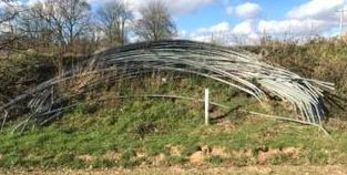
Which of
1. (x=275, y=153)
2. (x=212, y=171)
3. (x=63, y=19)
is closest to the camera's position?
(x=212, y=171)

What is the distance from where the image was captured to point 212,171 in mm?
16016

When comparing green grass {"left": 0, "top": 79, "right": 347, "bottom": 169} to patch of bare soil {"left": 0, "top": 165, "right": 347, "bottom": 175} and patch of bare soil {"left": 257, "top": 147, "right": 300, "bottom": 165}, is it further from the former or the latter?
patch of bare soil {"left": 0, "top": 165, "right": 347, "bottom": 175}

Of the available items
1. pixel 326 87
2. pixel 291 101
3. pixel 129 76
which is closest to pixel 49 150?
pixel 129 76

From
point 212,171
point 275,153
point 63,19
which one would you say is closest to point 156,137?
point 275,153

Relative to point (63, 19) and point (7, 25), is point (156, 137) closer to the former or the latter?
point (7, 25)

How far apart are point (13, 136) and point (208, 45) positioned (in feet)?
25.5

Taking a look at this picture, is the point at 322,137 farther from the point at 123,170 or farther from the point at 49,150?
the point at 49,150

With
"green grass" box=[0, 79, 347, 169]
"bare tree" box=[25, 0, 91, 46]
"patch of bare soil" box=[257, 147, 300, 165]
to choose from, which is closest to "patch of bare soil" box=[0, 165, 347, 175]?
"green grass" box=[0, 79, 347, 169]

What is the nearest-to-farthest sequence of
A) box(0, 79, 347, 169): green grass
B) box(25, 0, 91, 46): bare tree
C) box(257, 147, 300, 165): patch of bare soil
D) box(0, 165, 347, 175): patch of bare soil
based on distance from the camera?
1. box(0, 165, 347, 175): patch of bare soil
2. box(0, 79, 347, 169): green grass
3. box(257, 147, 300, 165): patch of bare soil
4. box(25, 0, 91, 46): bare tree

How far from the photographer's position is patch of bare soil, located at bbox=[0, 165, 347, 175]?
620 inches

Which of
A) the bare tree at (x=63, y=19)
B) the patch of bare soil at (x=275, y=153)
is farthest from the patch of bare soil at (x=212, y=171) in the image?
the bare tree at (x=63, y=19)

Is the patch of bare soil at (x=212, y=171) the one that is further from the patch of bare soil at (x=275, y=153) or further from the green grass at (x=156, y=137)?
the patch of bare soil at (x=275, y=153)

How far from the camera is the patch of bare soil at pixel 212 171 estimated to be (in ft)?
51.6

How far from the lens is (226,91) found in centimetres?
2284
